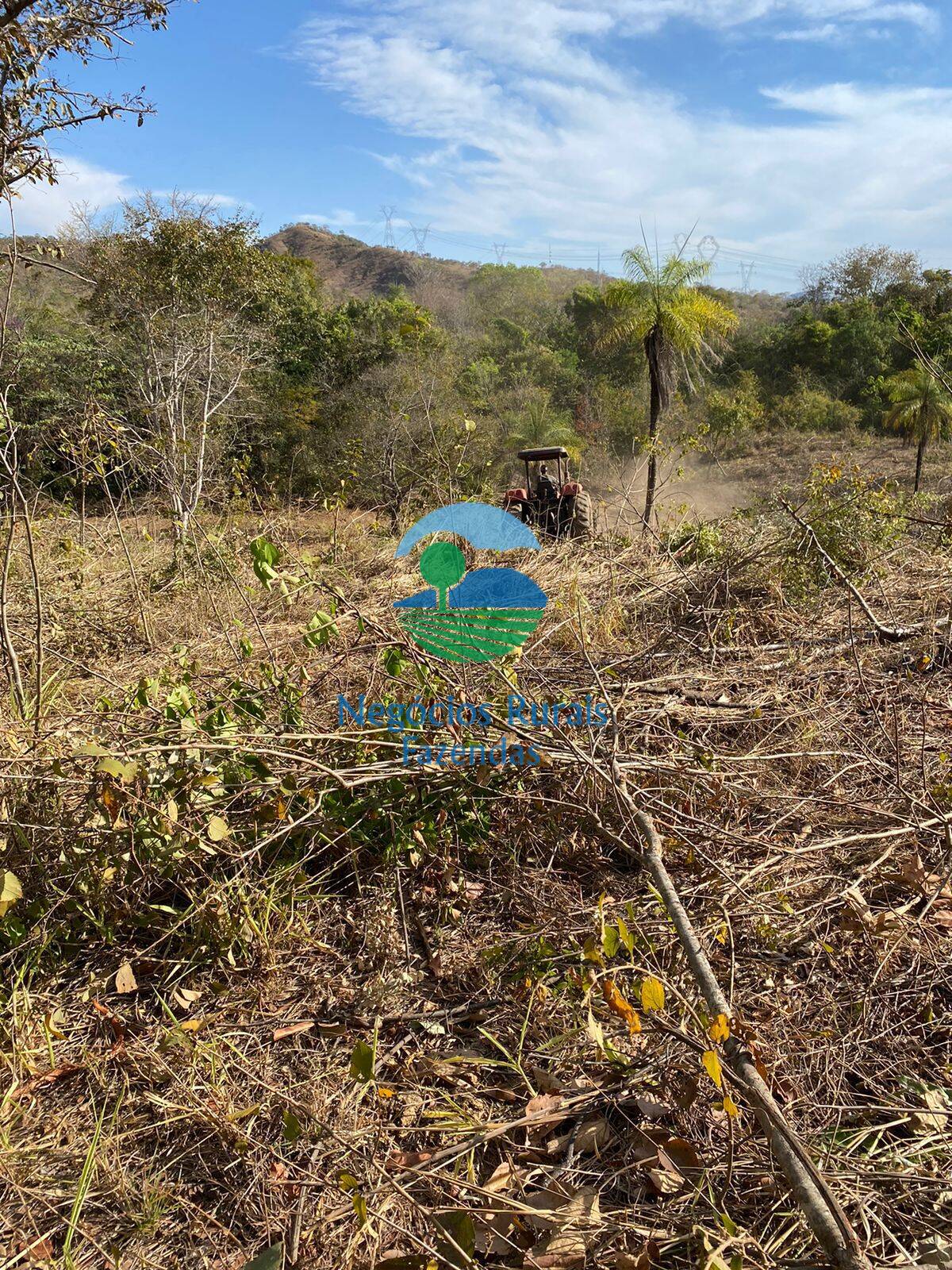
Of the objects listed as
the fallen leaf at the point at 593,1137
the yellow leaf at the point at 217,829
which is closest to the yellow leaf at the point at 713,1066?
the fallen leaf at the point at 593,1137

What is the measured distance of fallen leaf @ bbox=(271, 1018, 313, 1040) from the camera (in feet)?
5.94

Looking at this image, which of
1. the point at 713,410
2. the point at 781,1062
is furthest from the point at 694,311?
the point at 781,1062

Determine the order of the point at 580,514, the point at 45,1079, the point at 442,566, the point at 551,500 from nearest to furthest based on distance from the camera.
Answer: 1. the point at 45,1079
2. the point at 442,566
3. the point at 580,514
4. the point at 551,500

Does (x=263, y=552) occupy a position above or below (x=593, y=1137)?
above

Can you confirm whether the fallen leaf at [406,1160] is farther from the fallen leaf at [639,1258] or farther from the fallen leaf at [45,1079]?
the fallen leaf at [45,1079]

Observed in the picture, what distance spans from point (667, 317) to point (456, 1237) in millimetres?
13292

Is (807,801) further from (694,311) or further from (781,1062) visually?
(694,311)

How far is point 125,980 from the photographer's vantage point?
6.15 feet

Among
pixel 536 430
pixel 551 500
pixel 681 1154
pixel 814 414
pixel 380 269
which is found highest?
pixel 380 269

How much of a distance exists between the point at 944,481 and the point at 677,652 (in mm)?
15537

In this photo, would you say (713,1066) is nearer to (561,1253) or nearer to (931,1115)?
(561,1253)

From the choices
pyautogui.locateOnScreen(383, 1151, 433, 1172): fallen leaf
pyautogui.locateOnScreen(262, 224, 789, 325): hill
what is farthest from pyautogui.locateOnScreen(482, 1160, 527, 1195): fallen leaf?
pyautogui.locateOnScreen(262, 224, 789, 325): hill

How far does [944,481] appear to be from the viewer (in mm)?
15422

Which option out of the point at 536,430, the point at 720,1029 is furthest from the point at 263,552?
the point at 536,430
